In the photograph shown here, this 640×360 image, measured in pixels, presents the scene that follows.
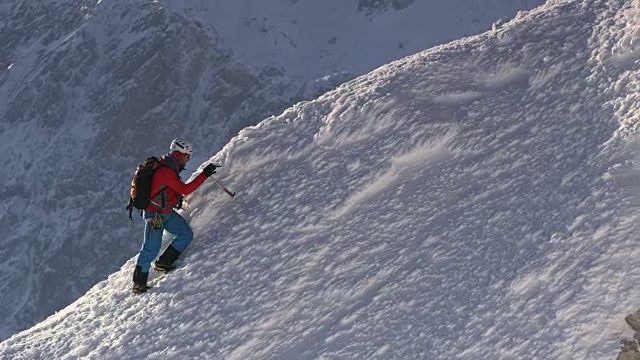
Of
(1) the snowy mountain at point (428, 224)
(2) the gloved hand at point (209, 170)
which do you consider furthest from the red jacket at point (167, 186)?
(1) the snowy mountain at point (428, 224)

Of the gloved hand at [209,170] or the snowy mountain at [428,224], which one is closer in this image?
the snowy mountain at [428,224]

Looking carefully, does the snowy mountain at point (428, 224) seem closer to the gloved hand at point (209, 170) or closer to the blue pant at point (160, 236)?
the blue pant at point (160, 236)

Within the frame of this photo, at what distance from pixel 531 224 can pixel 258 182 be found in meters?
3.89

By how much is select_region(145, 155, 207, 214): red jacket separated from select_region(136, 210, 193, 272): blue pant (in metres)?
0.18

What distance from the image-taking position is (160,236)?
47.0ft

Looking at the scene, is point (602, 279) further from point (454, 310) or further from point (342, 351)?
point (342, 351)

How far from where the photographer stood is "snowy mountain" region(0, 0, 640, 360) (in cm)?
1195

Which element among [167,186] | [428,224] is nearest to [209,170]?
[167,186]

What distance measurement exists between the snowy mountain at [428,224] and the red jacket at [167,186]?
0.77 m

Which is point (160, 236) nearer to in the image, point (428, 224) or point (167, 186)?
point (167, 186)

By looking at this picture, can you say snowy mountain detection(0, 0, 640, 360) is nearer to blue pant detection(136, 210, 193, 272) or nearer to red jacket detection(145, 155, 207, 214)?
blue pant detection(136, 210, 193, 272)

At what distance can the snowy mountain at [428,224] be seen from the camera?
1195 centimetres

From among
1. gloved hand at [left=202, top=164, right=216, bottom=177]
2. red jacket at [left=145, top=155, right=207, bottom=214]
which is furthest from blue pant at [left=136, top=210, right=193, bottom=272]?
gloved hand at [left=202, top=164, right=216, bottom=177]

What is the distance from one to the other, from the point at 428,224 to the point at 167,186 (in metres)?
3.14
